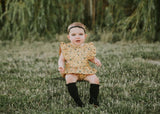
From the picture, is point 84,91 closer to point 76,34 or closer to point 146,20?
point 76,34

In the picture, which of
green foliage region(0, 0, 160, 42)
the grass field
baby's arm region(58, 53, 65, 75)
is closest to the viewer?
the grass field

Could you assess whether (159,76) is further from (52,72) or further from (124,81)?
(52,72)

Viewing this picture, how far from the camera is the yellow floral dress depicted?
7.42 ft

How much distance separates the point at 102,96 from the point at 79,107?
16.2 inches

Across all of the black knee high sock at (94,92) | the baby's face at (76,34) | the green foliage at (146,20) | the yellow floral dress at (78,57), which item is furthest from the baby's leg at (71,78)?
the green foliage at (146,20)

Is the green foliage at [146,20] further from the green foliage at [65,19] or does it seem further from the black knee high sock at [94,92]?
the black knee high sock at [94,92]

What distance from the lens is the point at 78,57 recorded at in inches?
91.5

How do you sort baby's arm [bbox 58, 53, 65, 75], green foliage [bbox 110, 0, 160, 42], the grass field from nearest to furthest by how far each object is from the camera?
the grass field → baby's arm [bbox 58, 53, 65, 75] → green foliage [bbox 110, 0, 160, 42]

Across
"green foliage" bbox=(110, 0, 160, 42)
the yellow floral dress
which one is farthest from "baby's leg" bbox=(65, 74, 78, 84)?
"green foliage" bbox=(110, 0, 160, 42)

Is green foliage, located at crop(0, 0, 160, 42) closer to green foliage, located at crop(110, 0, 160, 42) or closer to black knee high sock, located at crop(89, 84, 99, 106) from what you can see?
green foliage, located at crop(110, 0, 160, 42)

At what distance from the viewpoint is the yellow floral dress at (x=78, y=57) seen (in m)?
2.26

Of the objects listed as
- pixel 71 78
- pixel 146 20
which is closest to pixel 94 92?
pixel 71 78

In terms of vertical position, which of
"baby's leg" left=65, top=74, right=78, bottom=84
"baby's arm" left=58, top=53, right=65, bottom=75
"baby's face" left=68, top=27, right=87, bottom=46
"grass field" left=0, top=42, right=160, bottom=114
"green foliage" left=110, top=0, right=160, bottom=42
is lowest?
"grass field" left=0, top=42, right=160, bottom=114

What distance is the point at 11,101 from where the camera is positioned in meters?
2.25
